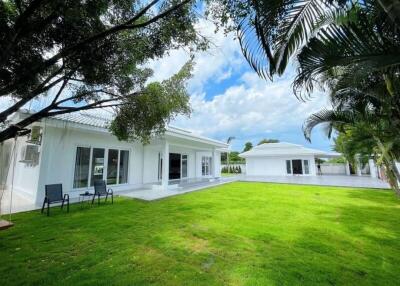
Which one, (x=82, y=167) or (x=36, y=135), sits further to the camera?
(x=82, y=167)

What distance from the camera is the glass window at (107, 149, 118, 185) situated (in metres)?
12.4

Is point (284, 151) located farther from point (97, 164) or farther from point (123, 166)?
point (97, 164)

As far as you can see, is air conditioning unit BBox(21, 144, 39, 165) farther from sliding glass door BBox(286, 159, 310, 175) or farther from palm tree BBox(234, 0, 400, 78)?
sliding glass door BBox(286, 159, 310, 175)

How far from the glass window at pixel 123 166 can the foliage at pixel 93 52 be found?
20.3 feet

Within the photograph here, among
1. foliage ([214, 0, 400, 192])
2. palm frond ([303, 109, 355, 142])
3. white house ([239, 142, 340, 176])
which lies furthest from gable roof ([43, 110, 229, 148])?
white house ([239, 142, 340, 176])

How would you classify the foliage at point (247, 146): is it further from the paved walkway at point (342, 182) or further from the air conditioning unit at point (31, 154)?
the air conditioning unit at point (31, 154)

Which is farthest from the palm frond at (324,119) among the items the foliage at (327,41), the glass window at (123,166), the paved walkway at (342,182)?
the paved walkway at (342,182)

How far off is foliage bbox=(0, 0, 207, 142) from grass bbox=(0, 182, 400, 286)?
3164 mm

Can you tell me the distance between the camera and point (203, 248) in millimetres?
4676

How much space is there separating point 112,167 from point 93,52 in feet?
27.6

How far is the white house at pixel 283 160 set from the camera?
88.3ft

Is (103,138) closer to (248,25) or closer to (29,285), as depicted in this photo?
(29,285)

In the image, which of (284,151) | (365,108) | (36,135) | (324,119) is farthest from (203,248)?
(284,151)

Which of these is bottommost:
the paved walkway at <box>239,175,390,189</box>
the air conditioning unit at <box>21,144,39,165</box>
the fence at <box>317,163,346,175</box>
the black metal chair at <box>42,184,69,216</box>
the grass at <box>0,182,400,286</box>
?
the grass at <box>0,182,400,286</box>
